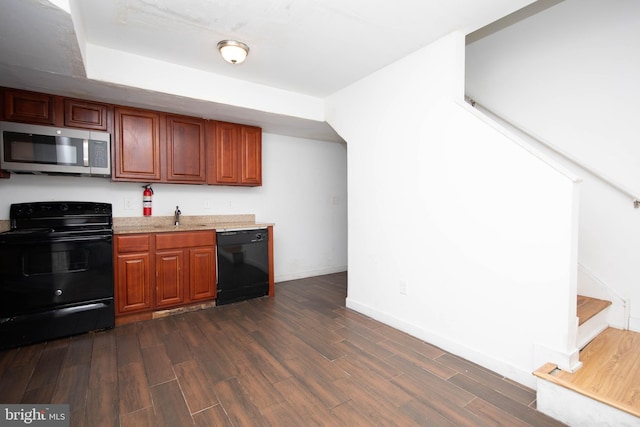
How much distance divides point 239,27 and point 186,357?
259 centimetres

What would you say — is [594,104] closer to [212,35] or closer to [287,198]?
[212,35]

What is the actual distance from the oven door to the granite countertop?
304 mm

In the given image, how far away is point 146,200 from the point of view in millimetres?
3502

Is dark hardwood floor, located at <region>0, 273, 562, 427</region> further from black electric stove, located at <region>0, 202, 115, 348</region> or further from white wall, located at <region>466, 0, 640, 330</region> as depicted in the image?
white wall, located at <region>466, 0, 640, 330</region>

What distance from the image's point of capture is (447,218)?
8.02 ft

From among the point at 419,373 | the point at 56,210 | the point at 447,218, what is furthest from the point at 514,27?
the point at 56,210

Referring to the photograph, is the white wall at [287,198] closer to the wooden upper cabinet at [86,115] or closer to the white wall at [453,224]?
the wooden upper cabinet at [86,115]

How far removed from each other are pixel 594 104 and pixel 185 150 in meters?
4.06

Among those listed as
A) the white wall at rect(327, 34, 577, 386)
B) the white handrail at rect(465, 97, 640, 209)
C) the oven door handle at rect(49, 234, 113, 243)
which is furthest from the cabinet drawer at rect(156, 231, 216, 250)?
the white handrail at rect(465, 97, 640, 209)

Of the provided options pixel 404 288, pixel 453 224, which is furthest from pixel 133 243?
pixel 453 224

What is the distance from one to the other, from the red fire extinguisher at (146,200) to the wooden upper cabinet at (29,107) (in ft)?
3.31

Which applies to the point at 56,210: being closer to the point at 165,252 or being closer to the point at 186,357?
the point at 165,252

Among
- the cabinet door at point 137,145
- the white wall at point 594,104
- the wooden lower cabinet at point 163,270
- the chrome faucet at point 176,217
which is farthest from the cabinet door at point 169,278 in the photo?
the white wall at point 594,104

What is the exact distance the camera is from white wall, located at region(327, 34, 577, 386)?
191cm
